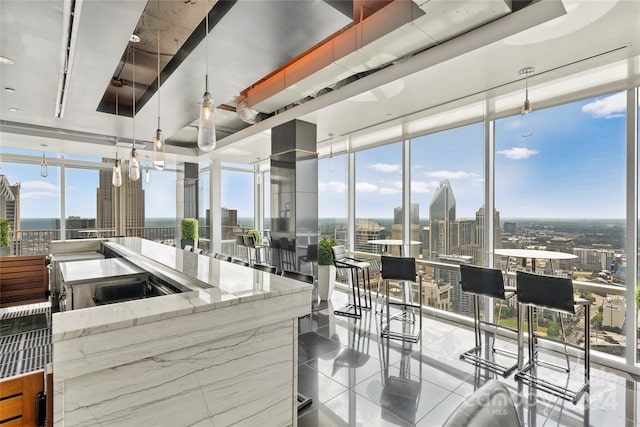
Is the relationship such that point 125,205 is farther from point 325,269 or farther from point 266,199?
point 325,269

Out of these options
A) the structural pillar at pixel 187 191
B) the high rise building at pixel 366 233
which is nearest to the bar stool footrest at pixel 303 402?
the high rise building at pixel 366 233

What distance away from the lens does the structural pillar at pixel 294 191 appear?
5238 mm

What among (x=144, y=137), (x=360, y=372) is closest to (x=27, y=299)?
(x=144, y=137)

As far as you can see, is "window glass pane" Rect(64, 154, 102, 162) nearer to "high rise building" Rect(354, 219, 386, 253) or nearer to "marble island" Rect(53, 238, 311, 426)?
"high rise building" Rect(354, 219, 386, 253)

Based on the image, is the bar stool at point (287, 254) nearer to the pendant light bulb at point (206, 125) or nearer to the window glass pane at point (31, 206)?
the pendant light bulb at point (206, 125)

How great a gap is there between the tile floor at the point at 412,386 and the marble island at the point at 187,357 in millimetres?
878

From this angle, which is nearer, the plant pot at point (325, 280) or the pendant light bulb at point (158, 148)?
the pendant light bulb at point (158, 148)

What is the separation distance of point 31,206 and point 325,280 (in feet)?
23.5

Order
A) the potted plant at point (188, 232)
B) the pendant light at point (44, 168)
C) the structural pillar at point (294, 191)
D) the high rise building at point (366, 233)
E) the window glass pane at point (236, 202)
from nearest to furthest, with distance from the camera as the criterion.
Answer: the structural pillar at point (294, 191)
the high rise building at point (366, 233)
the pendant light at point (44, 168)
the potted plant at point (188, 232)
the window glass pane at point (236, 202)

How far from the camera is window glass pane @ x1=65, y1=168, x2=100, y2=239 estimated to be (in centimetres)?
754

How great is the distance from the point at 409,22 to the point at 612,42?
69.1 inches

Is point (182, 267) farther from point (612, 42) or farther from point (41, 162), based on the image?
point (41, 162)

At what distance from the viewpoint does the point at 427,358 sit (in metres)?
3.27

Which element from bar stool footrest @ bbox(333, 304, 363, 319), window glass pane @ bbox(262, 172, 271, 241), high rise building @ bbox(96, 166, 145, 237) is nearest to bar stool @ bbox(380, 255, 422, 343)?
bar stool footrest @ bbox(333, 304, 363, 319)
